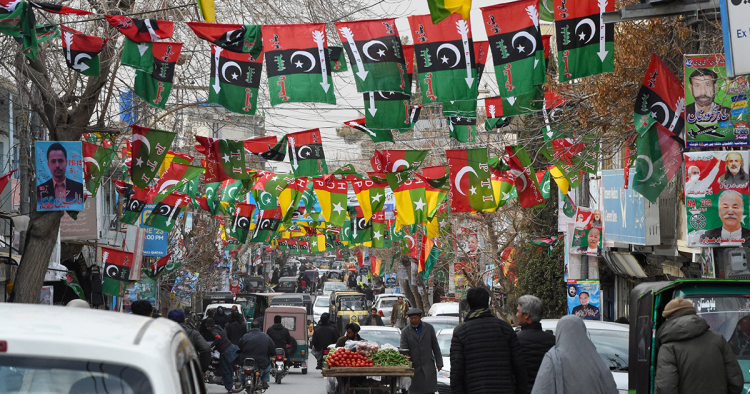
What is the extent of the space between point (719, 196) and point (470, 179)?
6.03 meters

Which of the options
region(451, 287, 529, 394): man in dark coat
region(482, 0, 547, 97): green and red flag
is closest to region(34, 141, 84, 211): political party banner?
region(482, 0, 547, 97): green and red flag

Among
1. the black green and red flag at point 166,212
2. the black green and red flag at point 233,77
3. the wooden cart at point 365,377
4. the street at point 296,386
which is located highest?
the black green and red flag at point 233,77

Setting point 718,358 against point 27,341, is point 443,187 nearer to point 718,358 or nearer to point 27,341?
point 718,358

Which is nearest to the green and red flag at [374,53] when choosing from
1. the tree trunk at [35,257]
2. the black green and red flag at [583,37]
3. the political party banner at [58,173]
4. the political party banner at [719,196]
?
the black green and red flag at [583,37]

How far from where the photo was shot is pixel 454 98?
1117 cm

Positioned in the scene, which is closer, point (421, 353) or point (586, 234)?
point (421, 353)

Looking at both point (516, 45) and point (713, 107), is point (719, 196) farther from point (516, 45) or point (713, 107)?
point (516, 45)

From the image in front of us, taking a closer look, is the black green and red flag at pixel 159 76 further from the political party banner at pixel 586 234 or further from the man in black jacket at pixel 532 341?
the political party banner at pixel 586 234

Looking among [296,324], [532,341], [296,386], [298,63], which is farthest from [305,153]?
[296,324]

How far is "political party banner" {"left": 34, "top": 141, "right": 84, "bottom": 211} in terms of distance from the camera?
513 inches

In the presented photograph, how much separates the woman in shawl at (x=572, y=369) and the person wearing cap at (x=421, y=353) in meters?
4.76

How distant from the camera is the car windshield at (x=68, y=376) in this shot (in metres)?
2.73

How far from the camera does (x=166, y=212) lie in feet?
75.3

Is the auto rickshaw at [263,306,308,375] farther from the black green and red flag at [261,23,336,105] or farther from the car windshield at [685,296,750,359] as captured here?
the car windshield at [685,296,750,359]
